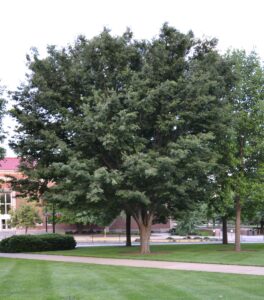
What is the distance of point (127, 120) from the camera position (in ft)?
76.8

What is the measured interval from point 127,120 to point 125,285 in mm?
11990

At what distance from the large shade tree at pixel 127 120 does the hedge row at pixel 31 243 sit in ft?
15.1

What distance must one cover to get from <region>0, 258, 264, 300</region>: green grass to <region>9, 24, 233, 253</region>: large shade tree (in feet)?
25.1

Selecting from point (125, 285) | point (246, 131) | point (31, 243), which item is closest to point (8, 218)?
point (31, 243)

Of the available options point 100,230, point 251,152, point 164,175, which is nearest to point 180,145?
point 164,175

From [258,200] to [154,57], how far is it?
10.2 metres

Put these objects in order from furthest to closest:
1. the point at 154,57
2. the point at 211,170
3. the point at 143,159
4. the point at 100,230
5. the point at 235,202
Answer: the point at 100,230 → the point at 235,202 → the point at 211,170 → the point at 154,57 → the point at 143,159

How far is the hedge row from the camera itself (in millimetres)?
29406

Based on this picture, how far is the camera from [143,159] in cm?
2320

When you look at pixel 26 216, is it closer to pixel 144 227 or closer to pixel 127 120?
pixel 144 227

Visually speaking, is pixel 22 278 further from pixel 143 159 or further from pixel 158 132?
pixel 158 132

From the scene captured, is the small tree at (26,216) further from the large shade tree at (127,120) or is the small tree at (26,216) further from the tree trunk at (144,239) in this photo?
the tree trunk at (144,239)

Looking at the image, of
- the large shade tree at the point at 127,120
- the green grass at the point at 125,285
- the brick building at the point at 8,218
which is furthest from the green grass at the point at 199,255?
the brick building at the point at 8,218

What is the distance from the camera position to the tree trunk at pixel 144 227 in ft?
87.7
